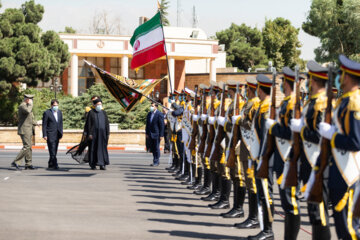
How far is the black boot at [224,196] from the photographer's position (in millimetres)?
10492

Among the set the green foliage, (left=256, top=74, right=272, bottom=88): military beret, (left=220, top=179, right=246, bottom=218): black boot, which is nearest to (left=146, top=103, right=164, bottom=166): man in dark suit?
(left=220, top=179, right=246, bottom=218): black boot

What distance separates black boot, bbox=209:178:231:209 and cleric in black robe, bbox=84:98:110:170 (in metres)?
7.13

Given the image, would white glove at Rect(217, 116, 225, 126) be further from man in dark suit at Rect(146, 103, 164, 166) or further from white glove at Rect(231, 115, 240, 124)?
man in dark suit at Rect(146, 103, 164, 166)

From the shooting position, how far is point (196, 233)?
8.57 metres

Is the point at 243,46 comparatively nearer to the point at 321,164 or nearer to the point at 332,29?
the point at 332,29

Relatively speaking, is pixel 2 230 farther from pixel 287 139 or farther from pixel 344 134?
pixel 344 134

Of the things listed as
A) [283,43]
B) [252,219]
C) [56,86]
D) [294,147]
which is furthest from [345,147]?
[283,43]

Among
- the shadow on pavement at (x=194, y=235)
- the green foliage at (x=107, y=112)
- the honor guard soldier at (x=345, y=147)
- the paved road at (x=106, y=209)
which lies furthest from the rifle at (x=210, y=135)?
the green foliage at (x=107, y=112)

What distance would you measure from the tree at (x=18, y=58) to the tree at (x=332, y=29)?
20.3 metres

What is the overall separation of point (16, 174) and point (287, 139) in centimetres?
1068

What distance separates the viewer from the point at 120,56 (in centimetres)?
5384

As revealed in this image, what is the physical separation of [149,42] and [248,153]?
1077cm

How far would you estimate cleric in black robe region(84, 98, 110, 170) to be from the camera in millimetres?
17422

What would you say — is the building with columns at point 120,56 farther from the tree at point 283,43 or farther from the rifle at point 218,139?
the rifle at point 218,139
